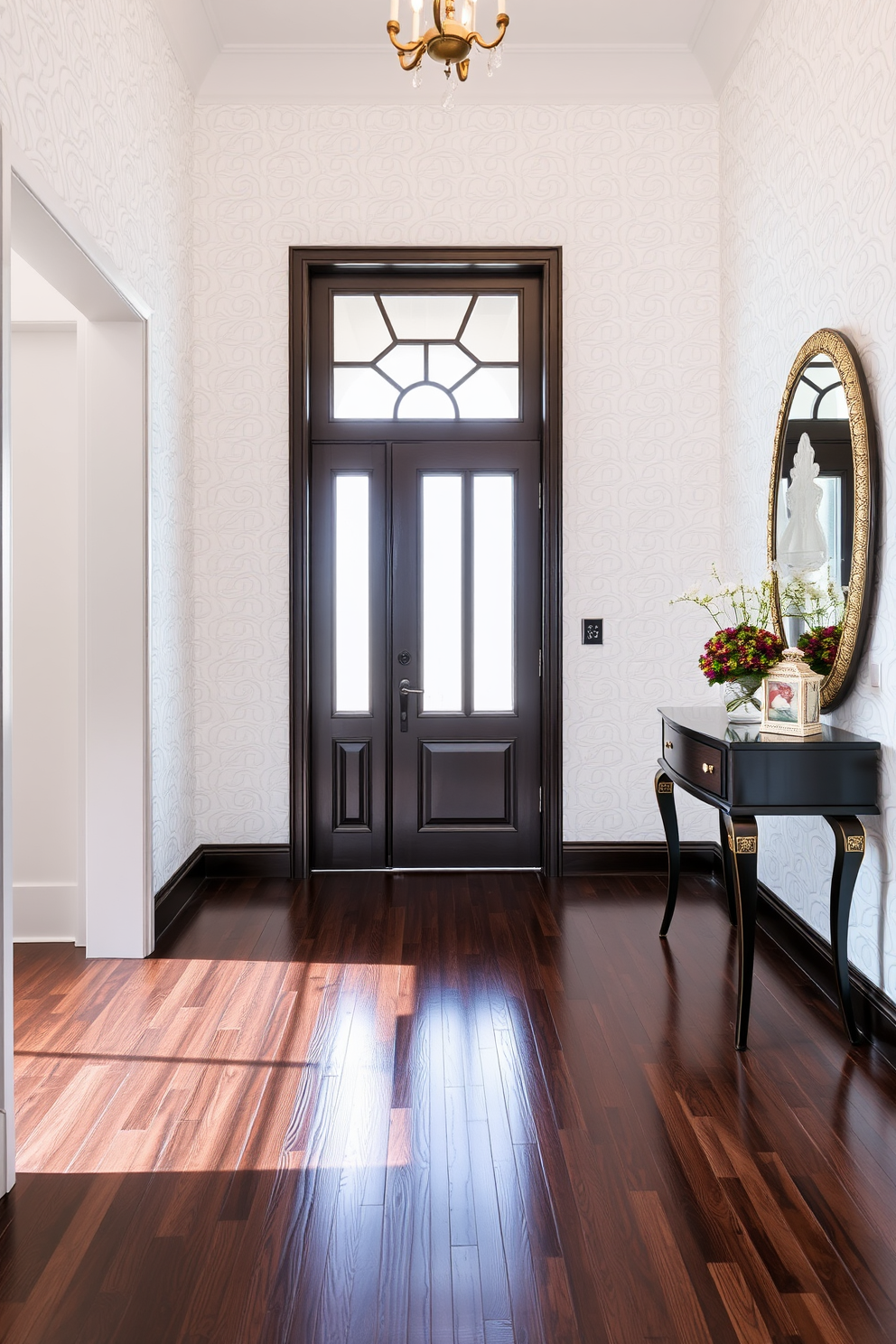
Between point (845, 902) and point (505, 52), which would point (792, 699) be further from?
point (505, 52)

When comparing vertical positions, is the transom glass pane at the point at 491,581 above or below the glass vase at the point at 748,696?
above

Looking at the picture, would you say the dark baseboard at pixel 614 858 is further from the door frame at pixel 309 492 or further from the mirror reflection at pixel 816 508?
the mirror reflection at pixel 816 508

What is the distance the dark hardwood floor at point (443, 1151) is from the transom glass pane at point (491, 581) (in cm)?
153

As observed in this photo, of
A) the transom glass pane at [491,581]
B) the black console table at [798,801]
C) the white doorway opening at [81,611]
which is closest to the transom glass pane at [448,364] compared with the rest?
the transom glass pane at [491,581]

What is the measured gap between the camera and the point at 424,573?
475 cm

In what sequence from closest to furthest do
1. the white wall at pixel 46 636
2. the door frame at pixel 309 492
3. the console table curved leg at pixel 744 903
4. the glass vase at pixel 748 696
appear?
the console table curved leg at pixel 744 903
the glass vase at pixel 748 696
the white wall at pixel 46 636
the door frame at pixel 309 492

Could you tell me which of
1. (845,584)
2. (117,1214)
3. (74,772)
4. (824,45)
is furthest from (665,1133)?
(824,45)

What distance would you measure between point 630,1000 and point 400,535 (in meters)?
2.52

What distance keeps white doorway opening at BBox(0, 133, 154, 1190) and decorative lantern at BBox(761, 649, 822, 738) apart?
2248 millimetres

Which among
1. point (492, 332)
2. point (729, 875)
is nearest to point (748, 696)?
point (729, 875)

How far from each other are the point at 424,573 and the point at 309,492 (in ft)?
2.27

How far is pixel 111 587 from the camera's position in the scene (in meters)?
3.55

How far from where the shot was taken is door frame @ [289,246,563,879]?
4625mm

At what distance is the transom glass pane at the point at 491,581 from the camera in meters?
4.75
